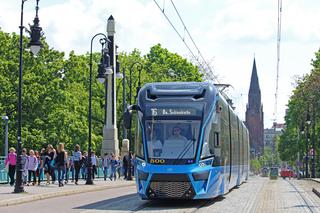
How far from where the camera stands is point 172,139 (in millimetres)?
19422

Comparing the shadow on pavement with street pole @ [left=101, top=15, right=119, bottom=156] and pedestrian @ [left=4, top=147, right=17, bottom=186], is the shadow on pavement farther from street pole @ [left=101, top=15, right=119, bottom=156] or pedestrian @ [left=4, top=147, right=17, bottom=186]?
street pole @ [left=101, top=15, right=119, bottom=156]

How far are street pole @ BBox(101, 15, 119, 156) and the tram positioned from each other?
1311 inches

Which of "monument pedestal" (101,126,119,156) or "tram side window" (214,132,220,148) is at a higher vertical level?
"monument pedestal" (101,126,119,156)

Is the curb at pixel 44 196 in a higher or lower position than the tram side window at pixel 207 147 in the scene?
lower

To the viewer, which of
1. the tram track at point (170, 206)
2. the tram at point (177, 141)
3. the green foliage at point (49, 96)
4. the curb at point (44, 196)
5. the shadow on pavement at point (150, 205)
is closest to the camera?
the tram track at point (170, 206)

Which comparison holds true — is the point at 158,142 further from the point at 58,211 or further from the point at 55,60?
the point at 55,60

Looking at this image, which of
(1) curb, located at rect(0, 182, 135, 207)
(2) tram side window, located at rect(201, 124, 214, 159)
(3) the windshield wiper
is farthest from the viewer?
(1) curb, located at rect(0, 182, 135, 207)

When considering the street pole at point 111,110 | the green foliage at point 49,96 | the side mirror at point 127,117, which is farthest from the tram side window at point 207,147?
the green foliage at point 49,96

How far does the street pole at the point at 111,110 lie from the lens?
5353 centimetres

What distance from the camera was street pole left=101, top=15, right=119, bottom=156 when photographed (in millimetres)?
53531

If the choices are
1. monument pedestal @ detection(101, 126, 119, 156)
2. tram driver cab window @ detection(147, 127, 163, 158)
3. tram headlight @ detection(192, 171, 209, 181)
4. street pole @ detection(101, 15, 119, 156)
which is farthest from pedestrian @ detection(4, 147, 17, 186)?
street pole @ detection(101, 15, 119, 156)

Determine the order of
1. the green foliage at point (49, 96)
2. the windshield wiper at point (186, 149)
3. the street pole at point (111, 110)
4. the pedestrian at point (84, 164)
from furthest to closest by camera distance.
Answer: the green foliage at point (49, 96)
the street pole at point (111, 110)
the pedestrian at point (84, 164)
the windshield wiper at point (186, 149)

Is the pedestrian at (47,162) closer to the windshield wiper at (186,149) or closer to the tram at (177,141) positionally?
the tram at (177,141)

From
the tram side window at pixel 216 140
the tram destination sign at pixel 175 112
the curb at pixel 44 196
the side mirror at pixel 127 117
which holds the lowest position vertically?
the curb at pixel 44 196
